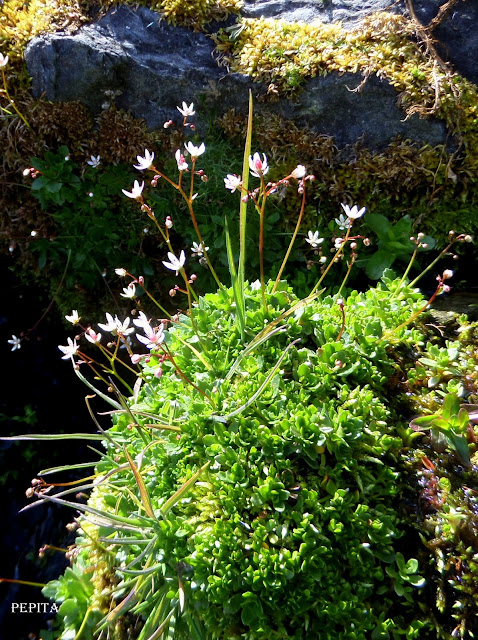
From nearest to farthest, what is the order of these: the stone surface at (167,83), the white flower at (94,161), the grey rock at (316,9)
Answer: the stone surface at (167,83) → the grey rock at (316,9) → the white flower at (94,161)

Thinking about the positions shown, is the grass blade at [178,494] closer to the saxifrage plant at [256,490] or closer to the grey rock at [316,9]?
the saxifrage plant at [256,490]

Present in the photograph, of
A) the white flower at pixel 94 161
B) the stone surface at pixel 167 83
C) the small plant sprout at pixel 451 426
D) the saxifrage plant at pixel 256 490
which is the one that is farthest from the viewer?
the white flower at pixel 94 161

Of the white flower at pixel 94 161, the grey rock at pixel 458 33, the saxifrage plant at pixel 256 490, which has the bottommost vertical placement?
the saxifrage plant at pixel 256 490

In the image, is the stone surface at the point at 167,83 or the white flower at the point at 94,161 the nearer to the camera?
the stone surface at the point at 167,83

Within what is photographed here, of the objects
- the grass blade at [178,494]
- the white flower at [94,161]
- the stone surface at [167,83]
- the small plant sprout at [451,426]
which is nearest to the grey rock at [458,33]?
the stone surface at [167,83]

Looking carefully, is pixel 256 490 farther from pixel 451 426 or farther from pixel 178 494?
pixel 451 426

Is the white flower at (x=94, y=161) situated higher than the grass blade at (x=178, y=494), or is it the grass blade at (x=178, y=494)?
the white flower at (x=94, y=161)

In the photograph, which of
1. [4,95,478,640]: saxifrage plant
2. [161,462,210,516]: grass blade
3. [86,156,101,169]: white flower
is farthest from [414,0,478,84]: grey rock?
[161,462,210,516]: grass blade

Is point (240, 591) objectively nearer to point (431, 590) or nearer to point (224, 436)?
point (224, 436)

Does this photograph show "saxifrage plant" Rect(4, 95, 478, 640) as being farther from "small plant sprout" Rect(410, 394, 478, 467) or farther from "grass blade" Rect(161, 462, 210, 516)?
"small plant sprout" Rect(410, 394, 478, 467)

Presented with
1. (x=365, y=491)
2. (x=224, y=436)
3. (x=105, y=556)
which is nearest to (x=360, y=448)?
(x=365, y=491)
